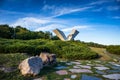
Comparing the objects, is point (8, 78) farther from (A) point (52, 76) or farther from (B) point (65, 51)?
(B) point (65, 51)

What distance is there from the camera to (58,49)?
1031 cm

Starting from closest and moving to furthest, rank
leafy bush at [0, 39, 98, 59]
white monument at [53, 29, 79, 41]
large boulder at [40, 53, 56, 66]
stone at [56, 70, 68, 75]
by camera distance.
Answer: stone at [56, 70, 68, 75]
large boulder at [40, 53, 56, 66]
leafy bush at [0, 39, 98, 59]
white monument at [53, 29, 79, 41]

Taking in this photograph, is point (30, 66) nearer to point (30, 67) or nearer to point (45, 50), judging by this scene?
point (30, 67)

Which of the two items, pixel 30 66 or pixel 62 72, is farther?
pixel 62 72

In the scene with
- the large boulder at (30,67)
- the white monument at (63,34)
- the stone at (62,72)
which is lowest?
the stone at (62,72)

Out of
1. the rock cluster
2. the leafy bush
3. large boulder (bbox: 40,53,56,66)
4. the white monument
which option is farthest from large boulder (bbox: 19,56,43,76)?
the white monument

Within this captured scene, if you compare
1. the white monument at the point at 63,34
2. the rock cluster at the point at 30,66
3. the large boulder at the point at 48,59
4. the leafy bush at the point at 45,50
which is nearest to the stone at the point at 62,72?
the rock cluster at the point at 30,66

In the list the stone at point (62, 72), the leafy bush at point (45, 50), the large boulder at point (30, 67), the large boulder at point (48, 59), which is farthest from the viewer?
the leafy bush at point (45, 50)

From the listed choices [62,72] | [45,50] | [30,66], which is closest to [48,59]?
[62,72]

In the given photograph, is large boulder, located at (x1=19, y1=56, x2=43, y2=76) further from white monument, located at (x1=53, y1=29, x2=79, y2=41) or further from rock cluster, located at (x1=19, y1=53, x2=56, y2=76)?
white monument, located at (x1=53, y1=29, x2=79, y2=41)

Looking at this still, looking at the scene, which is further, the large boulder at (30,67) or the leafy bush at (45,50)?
the leafy bush at (45,50)

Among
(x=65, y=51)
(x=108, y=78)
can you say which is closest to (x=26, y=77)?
(x=108, y=78)

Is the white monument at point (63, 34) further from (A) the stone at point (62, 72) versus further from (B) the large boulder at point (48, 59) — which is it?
(A) the stone at point (62, 72)

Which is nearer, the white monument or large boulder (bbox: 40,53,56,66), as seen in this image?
large boulder (bbox: 40,53,56,66)
